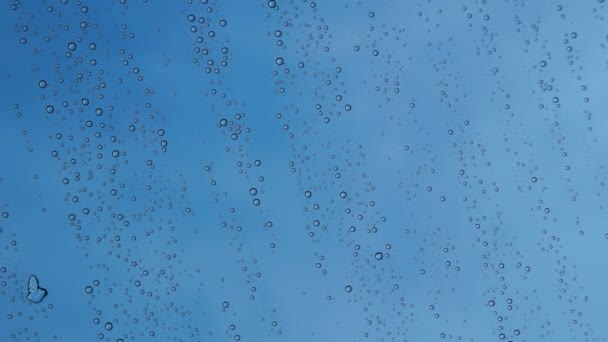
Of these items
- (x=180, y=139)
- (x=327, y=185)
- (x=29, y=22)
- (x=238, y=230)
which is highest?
(x=29, y=22)

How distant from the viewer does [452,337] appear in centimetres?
539

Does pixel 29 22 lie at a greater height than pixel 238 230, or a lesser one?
greater

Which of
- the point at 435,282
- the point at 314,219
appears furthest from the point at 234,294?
the point at 435,282

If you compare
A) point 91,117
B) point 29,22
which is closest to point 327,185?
point 91,117

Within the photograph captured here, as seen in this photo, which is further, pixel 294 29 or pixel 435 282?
pixel 435 282

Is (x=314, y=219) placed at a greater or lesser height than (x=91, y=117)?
lesser

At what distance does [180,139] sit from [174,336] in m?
1.78

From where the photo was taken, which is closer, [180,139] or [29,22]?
[29,22]

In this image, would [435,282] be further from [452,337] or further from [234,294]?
[234,294]


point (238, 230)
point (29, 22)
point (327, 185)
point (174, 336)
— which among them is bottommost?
point (174, 336)

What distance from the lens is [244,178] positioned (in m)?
5.33

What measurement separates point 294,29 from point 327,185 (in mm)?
1433

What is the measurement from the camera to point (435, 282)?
5.49 metres

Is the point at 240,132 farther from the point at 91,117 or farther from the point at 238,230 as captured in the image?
the point at 91,117
